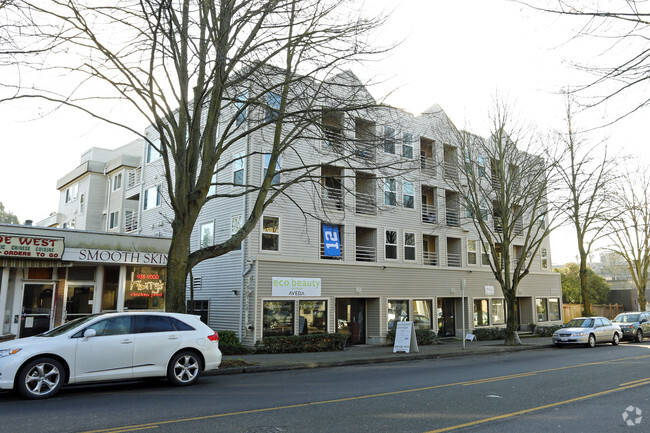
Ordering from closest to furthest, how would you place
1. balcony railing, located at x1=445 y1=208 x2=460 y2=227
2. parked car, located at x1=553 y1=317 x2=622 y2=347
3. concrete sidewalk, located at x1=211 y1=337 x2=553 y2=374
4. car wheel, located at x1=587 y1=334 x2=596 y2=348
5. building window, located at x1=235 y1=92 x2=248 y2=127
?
building window, located at x1=235 y1=92 x2=248 y2=127 → concrete sidewalk, located at x1=211 y1=337 x2=553 y2=374 → parked car, located at x1=553 y1=317 x2=622 y2=347 → car wheel, located at x1=587 y1=334 x2=596 y2=348 → balcony railing, located at x1=445 y1=208 x2=460 y2=227

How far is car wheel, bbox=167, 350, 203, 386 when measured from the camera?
33.3 ft

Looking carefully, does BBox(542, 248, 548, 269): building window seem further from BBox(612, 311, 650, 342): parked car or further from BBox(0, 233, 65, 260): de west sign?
BBox(0, 233, 65, 260): de west sign

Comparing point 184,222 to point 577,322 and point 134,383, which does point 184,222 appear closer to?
point 134,383

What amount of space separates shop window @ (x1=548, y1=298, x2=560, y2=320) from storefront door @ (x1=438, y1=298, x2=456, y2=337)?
1017 centimetres

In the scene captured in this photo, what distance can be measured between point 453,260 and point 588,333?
27.4 ft

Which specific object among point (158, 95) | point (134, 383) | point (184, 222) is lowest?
point (134, 383)

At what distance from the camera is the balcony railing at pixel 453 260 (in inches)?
1123

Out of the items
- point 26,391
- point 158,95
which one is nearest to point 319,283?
point 158,95

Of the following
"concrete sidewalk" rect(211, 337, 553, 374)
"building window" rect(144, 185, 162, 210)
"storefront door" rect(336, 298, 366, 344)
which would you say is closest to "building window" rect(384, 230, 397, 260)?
"storefront door" rect(336, 298, 366, 344)

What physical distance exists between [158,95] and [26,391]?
7.82m

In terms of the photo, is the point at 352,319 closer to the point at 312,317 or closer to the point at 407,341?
the point at 312,317

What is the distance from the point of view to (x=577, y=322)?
2353 cm

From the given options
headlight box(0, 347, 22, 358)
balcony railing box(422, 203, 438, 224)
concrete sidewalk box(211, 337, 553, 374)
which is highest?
balcony railing box(422, 203, 438, 224)

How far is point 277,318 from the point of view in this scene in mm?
20281
